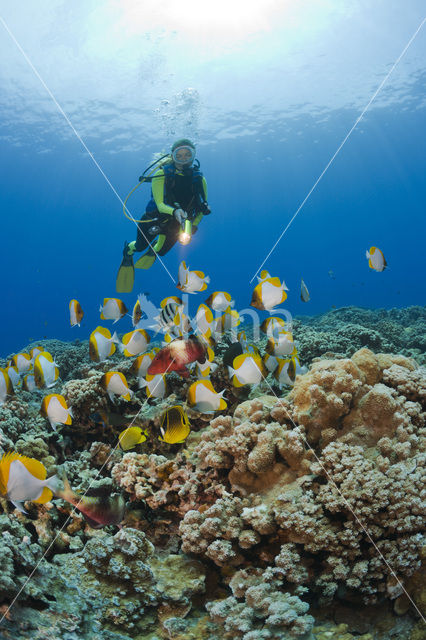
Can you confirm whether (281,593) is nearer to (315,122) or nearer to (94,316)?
(315,122)

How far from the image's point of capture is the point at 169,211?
6.93 metres

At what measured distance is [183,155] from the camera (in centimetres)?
752

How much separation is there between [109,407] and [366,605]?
365 centimetres

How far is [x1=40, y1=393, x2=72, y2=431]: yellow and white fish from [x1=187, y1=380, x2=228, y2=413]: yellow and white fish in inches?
44.3

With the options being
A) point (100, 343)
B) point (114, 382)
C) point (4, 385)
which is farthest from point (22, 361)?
point (114, 382)

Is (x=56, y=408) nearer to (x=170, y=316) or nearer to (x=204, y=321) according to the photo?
(x=170, y=316)

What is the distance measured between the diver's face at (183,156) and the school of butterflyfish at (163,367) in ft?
13.2

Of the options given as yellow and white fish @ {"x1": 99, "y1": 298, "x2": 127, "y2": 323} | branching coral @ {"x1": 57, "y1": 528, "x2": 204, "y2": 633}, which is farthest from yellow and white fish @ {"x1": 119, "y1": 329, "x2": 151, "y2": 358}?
branching coral @ {"x1": 57, "y1": 528, "x2": 204, "y2": 633}

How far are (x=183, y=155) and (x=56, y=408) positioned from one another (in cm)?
614

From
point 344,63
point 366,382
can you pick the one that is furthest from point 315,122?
point 366,382

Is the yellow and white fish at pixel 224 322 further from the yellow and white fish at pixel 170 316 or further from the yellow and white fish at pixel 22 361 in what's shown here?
the yellow and white fish at pixel 22 361

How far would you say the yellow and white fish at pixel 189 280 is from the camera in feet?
14.4

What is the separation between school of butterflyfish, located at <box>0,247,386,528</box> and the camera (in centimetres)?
230

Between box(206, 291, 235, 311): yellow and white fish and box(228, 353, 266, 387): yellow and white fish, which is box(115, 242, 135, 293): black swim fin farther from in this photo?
box(228, 353, 266, 387): yellow and white fish
